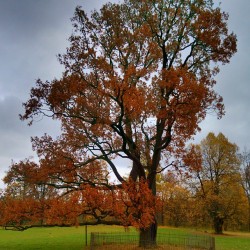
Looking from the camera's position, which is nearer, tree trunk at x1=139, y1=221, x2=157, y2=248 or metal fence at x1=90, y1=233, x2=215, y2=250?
metal fence at x1=90, y1=233, x2=215, y2=250

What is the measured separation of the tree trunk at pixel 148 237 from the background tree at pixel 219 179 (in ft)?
76.5

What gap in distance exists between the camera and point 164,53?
22719 mm

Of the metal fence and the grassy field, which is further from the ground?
the metal fence

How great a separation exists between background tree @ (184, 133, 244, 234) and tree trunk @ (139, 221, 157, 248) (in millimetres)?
23319

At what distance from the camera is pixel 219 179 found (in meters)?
46.8

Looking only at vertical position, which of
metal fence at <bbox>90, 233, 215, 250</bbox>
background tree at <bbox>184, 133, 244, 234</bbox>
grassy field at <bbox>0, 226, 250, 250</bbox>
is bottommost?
grassy field at <bbox>0, 226, 250, 250</bbox>

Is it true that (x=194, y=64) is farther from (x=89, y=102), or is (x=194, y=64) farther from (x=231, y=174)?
(x=231, y=174)

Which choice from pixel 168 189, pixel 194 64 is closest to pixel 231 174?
pixel 168 189

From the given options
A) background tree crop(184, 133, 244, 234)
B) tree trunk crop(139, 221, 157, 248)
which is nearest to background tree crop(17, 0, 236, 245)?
tree trunk crop(139, 221, 157, 248)

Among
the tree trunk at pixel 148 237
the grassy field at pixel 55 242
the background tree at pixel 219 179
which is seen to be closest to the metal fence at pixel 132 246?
the tree trunk at pixel 148 237

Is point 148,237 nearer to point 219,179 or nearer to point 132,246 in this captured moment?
point 132,246

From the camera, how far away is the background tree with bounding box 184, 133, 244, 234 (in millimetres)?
43281

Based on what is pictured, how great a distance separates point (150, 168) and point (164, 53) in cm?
782

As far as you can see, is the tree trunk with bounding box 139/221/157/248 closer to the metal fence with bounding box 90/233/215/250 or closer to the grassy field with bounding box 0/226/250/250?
the metal fence with bounding box 90/233/215/250
